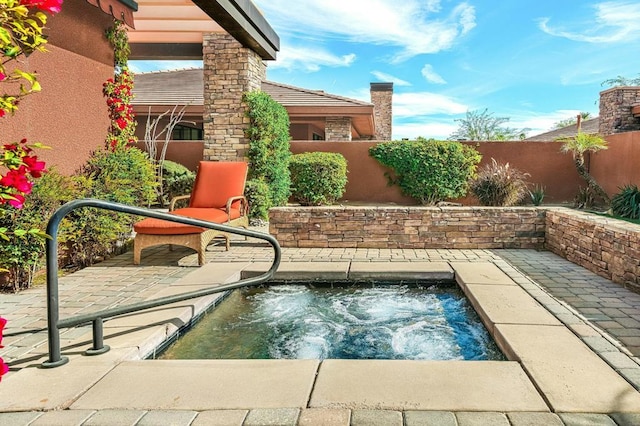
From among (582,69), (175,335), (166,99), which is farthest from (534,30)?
(175,335)

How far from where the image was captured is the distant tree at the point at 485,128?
31.3 m

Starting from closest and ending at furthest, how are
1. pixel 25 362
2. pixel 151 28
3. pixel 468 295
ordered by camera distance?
pixel 25 362 → pixel 468 295 → pixel 151 28

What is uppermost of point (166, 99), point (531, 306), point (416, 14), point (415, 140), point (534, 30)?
point (534, 30)

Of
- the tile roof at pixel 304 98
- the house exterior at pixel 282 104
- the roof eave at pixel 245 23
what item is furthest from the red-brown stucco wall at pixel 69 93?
the tile roof at pixel 304 98

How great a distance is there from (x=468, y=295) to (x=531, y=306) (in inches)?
26.1

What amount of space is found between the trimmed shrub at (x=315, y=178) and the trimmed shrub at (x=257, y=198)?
1881 millimetres

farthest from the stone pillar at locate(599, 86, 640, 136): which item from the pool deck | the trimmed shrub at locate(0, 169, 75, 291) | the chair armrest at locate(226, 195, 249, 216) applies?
the trimmed shrub at locate(0, 169, 75, 291)

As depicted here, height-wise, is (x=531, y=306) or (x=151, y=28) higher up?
(x=151, y=28)

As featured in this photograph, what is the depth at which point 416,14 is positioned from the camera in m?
17.5

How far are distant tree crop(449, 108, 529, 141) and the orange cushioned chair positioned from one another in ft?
90.4

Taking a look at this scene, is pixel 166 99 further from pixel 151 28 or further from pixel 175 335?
pixel 175 335

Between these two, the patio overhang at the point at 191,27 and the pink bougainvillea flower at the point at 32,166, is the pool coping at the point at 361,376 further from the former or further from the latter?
the patio overhang at the point at 191,27

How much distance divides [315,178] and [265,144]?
69.5 inches

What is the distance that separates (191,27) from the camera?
9469mm
